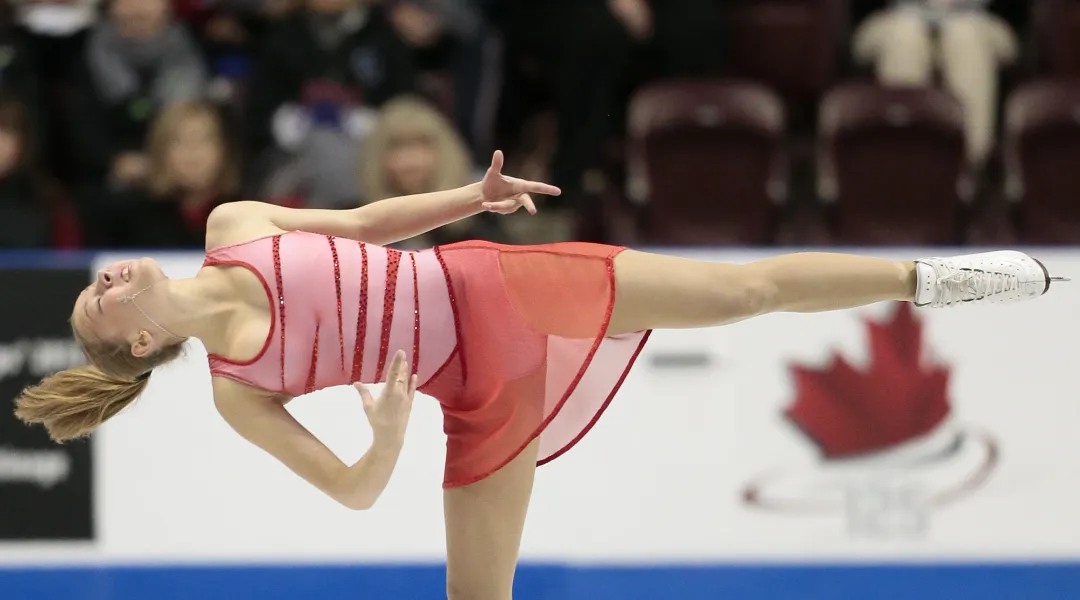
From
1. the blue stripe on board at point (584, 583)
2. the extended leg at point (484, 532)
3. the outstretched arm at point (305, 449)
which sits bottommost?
the blue stripe on board at point (584, 583)

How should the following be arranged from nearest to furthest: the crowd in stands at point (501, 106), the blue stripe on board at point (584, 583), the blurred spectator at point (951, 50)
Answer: the blue stripe on board at point (584, 583), the crowd in stands at point (501, 106), the blurred spectator at point (951, 50)

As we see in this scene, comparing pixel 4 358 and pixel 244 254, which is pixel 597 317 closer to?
pixel 244 254

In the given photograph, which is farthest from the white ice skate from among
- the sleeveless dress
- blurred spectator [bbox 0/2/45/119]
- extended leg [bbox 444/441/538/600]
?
blurred spectator [bbox 0/2/45/119]

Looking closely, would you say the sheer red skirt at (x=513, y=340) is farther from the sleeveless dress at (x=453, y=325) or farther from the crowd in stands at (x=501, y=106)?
the crowd in stands at (x=501, y=106)

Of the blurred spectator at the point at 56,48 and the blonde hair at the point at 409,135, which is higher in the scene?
the blurred spectator at the point at 56,48

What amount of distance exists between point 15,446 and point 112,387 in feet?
5.91

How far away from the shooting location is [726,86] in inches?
249

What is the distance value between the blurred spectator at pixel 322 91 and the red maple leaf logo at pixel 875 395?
7.02 feet

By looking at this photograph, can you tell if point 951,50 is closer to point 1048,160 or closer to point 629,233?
point 1048,160

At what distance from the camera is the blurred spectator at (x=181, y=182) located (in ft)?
19.1

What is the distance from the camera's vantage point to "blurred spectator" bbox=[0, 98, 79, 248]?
6012mm

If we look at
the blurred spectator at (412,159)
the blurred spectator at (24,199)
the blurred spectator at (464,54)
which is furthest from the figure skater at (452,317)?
the blurred spectator at (464,54)

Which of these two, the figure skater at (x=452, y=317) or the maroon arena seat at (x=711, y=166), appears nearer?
the figure skater at (x=452, y=317)

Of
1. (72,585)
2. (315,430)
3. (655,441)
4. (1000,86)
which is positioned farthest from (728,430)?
(1000,86)
